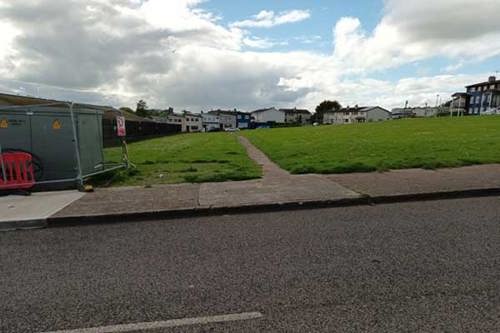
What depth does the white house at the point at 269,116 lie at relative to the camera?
136125 millimetres

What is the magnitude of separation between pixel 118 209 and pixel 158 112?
461 feet

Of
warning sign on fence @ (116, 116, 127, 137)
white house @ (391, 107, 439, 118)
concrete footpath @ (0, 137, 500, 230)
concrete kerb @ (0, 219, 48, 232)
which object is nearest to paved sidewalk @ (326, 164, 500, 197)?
concrete footpath @ (0, 137, 500, 230)

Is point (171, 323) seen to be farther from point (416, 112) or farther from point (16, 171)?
point (416, 112)

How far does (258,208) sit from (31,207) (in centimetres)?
444

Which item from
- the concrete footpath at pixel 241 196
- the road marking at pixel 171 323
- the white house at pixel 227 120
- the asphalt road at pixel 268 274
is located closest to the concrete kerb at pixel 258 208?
the concrete footpath at pixel 241 196

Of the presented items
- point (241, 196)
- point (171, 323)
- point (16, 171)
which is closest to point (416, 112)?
point (241, 196)

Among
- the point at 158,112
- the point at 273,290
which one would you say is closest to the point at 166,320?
the point at 273,290

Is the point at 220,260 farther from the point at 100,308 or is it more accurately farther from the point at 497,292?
the point at 497,292

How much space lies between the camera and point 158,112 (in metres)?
140

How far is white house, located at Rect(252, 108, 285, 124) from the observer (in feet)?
447

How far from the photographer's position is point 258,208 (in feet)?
19.8

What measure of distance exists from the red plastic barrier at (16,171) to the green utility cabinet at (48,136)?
27cm

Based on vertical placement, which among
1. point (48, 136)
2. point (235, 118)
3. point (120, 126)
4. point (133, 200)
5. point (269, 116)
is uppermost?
point (269, 116)

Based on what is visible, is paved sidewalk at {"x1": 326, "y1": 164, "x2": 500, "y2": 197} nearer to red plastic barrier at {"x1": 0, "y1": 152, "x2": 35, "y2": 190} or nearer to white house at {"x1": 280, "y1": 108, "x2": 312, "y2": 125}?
red plastic barrier at {"x1": 0, "y1": 152, "x2": 35, "y2": 190}
